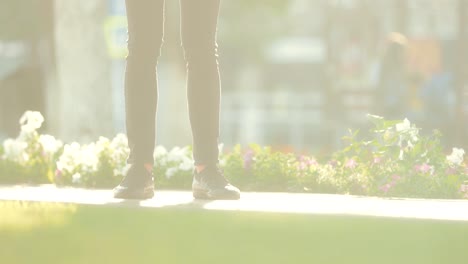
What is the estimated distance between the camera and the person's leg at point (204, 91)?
4605mm

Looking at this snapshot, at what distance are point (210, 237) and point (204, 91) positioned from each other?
0.92 metres

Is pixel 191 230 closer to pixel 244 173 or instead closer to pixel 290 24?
pixel 244 173

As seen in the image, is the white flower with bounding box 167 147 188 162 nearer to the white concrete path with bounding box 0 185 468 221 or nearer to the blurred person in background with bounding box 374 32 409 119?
the white concrete path with bounding box 0 185 468 221

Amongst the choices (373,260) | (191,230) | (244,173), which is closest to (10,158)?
Answer: (244,173)

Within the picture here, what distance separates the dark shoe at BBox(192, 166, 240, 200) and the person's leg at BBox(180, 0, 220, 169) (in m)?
0.05

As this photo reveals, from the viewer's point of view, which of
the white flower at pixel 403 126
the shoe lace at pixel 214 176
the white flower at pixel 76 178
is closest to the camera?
the shoe lace at pixel 214 176

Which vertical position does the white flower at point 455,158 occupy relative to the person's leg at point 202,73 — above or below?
below

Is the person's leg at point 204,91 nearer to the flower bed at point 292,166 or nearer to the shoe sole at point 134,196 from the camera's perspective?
the shoe sole at point 134,196

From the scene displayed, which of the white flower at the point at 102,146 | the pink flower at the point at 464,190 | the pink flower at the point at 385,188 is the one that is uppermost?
the white flower at the point at 102,146

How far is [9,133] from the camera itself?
53.3 feet

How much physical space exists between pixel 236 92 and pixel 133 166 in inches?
543

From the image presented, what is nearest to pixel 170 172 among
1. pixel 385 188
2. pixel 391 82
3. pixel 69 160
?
pixel 69 160

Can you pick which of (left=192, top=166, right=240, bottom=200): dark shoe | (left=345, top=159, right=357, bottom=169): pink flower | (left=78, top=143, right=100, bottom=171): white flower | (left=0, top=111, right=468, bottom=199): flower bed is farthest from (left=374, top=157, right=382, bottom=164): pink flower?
(left=78, top=143, right=100, bottom=171): white flower

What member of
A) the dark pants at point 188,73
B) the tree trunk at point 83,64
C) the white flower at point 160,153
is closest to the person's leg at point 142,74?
the dark pants at point 188,73
